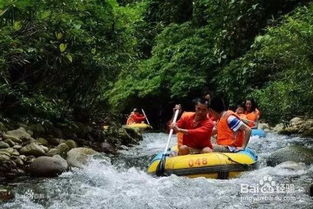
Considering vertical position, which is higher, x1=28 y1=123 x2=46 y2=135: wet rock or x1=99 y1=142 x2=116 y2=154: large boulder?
x1=28 y1=123 x2=46 y2=135: wet rock

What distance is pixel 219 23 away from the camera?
17891mm

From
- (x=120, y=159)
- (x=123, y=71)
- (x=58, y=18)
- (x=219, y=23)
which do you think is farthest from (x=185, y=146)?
(x=219, y=23)

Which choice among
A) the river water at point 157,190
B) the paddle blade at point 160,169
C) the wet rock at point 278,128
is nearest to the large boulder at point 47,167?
the river water at point 157,190

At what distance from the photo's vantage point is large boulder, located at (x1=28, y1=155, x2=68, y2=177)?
7.36m

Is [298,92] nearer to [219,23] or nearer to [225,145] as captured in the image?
[225,145]

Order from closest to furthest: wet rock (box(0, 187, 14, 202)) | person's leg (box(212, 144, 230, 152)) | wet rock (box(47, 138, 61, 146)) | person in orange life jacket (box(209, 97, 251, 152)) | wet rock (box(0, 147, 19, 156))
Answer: wet rock (box(0, 187, 14, 202)), wet rock (box(0, 147, 19, 156)), person in orange life jacket (box(209, 97, 251, 152)), person's leg (box(212, 144, 230, 152)), wet rock (box(47, 138, 61, 146))

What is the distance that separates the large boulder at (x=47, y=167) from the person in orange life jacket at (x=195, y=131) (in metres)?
1.93

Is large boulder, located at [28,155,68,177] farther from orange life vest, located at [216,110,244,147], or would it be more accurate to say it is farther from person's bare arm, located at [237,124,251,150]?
person's bare arm, located at [237,124,251,150]

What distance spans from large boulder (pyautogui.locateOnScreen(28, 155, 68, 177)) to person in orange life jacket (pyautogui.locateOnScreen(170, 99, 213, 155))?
1929 mm

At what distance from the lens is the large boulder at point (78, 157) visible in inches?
318

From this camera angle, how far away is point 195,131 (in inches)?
295

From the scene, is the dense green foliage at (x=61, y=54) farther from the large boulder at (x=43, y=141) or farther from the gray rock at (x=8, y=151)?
the gray rock at (x=8, y=151)

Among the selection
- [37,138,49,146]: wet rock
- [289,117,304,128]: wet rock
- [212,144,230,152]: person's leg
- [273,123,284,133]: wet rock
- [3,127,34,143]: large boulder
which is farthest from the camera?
[273,123,284,133]: wet rock

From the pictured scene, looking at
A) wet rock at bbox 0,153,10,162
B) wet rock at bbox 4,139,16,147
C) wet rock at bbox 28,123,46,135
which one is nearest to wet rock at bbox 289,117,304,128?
wet rock at bbox 28,123,46,135
